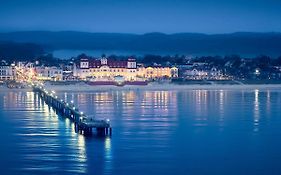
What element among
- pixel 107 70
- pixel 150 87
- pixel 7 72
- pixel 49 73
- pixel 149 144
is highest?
pixel 107 70

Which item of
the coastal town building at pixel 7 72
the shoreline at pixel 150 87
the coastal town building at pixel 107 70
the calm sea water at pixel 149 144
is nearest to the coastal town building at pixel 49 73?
the coastal town building at pixel 107 70

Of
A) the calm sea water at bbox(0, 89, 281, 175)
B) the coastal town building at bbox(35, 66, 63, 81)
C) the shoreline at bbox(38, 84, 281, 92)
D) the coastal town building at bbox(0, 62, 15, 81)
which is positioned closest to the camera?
the calm sea water at bbox(0, 89, 281, 175)

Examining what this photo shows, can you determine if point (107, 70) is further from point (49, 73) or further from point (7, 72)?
point (7, 72)

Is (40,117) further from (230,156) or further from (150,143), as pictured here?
(230,156)

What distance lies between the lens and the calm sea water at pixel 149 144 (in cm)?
2320

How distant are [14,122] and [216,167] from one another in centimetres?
1653

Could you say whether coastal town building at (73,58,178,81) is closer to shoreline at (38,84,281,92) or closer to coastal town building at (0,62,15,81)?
shoreline at (38,84,281,92)

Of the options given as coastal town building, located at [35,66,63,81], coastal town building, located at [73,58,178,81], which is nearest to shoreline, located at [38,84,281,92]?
coastal town building, located at [73,58,178,81]

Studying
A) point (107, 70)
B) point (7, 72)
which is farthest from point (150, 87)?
point (7, 72)

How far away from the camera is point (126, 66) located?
94.6 metres

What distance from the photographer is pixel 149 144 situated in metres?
28.0

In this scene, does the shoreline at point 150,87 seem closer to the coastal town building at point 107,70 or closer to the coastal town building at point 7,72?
the coastal town building at point 107,70

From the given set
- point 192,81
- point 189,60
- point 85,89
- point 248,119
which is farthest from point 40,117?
point 189,60

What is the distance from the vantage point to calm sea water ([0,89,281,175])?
23203 mm
